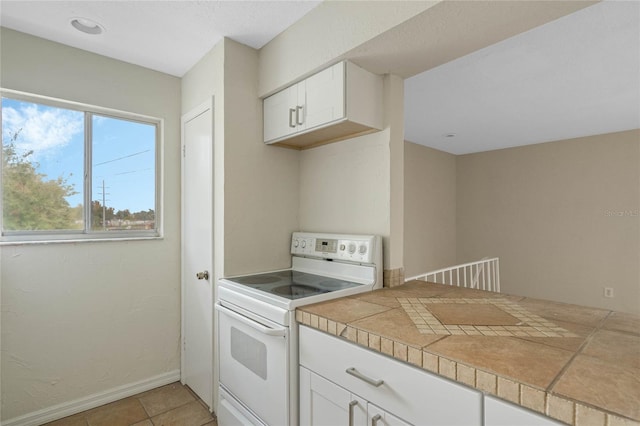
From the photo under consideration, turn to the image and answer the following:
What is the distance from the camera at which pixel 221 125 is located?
1999 mm

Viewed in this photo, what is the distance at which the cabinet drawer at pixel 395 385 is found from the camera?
0.87 metres

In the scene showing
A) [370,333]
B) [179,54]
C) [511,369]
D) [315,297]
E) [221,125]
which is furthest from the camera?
[179,54]

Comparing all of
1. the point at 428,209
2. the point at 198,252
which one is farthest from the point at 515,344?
the point at 428,209

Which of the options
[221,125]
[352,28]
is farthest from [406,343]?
[221,125]

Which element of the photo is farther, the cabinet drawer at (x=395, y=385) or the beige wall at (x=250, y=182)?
the beige wall at (x=250, y=182)

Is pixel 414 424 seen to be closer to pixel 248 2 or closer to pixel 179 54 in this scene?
pixel 248 2

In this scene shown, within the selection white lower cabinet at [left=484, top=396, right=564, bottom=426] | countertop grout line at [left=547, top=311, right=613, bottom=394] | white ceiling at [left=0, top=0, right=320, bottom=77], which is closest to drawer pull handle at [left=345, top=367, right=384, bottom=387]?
white lower cabinet at [left=484, top=396, right=564, bottom=426]

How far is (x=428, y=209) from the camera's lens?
5066mm

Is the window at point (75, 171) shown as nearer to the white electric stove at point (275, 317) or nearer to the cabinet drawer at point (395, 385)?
the white electric stove at point (275, 317)

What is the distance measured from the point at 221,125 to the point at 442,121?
2.59 metres

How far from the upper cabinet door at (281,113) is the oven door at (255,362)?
106 centimetres

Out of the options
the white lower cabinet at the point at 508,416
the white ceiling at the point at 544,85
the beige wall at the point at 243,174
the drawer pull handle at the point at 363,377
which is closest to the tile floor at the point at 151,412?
the beige wall at the point at 243,174

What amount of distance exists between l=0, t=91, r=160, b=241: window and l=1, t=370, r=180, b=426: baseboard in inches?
41.2

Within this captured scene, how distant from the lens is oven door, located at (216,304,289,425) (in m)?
1.40
